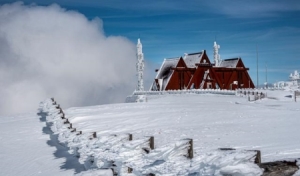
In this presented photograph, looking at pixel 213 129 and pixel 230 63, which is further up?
pixel 230 63

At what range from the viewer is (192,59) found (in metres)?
54.1

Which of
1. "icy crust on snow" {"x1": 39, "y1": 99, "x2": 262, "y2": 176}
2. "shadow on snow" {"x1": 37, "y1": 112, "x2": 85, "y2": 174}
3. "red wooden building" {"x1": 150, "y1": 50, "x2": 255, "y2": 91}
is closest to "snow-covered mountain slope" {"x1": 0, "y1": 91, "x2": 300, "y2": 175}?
"shadow on snow" {"x1": 37, "y1": 112, "x2": 85, "y2": 174}

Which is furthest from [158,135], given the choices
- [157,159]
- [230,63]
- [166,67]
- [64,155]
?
[230,63]

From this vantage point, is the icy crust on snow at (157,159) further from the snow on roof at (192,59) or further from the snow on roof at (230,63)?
the snow on roof at (230,63)

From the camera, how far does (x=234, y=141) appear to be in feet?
37.1

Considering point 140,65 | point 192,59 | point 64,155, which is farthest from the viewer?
point 192,59

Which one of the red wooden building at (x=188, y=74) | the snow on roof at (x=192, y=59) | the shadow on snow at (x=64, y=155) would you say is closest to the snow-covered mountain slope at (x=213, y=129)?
the shadow on snow at (x=64, y=155)

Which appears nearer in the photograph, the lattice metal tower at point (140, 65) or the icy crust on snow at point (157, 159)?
the icy crust on snow at point (157, 159)

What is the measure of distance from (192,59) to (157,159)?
159 ft

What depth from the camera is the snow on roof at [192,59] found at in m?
52.9

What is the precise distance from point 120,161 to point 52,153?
7.73 metres

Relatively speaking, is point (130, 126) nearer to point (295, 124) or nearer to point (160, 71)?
point (295, 124)

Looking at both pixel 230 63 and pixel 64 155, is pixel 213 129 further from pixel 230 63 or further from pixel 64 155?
pixel 230 63

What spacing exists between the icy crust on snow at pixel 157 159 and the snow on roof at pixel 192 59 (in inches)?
1691
